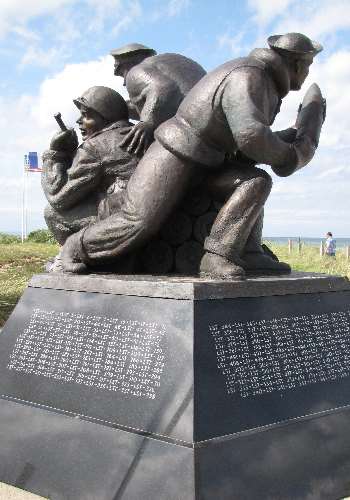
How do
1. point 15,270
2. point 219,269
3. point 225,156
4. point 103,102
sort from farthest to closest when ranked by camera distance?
point 15,270 → point 103,102 → point 225,156 → point 219,269

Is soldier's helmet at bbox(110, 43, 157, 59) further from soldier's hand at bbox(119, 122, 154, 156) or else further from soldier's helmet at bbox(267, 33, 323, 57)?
soldier's helmet at bbox(267, 33, 323, 57)

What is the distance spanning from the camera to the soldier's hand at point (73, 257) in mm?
4277

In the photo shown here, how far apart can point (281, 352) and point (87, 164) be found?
2.07m

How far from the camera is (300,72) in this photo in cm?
425

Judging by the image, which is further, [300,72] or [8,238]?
[8,238]

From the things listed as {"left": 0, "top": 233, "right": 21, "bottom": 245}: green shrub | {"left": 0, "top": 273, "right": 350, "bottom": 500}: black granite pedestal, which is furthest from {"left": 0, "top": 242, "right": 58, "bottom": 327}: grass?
{"left": 0, "top": 233, "right": 21, "bottom": 245}: green shrub

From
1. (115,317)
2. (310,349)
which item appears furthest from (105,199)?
(310,349)

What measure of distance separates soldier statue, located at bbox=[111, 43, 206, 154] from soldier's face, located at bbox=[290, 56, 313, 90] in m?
0.84

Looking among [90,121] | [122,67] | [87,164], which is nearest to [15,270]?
[122,67]

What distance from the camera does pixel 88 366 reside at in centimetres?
361

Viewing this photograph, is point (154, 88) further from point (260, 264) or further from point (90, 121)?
point (260, 264)

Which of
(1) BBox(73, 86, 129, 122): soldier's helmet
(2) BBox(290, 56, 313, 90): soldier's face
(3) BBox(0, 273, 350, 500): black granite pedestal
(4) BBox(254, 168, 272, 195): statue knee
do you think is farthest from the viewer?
(1) BBox(73, 86, 129, 122): soldier's helmet

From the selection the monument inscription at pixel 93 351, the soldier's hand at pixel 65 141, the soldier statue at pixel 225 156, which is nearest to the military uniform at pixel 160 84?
the soldier statue at pixel 225 156

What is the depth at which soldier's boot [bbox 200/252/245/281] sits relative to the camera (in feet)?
12.6
